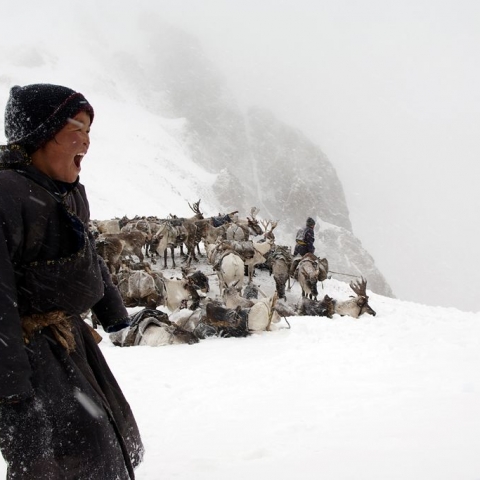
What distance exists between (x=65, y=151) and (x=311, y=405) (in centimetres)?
286

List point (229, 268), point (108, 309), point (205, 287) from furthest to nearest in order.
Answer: point (229, 268), point (205, 287), point (108, 309)

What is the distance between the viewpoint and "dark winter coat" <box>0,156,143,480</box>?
1.40 meters

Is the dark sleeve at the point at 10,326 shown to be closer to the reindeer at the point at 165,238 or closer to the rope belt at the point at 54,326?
the rope belt at the point at 54,326

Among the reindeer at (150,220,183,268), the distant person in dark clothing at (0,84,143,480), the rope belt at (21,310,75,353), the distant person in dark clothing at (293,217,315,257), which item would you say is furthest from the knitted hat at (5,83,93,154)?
the reindeer at (150,220,183,268)

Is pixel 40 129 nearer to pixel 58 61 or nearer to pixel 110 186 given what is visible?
pixel 110 186

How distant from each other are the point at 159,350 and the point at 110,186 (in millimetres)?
26128

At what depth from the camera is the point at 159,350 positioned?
582cm

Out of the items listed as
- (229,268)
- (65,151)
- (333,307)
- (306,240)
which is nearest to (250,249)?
(306,240)

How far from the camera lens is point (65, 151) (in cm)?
165

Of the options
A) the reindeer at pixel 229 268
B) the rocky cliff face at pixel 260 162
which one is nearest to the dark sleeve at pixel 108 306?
the reindeer at pixel 229 268

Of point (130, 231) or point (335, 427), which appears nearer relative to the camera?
point (335, 427)

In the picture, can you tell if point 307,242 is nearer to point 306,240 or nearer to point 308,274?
point 306,240

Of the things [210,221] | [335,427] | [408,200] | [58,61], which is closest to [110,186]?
[210,221]

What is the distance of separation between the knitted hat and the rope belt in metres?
0.62
